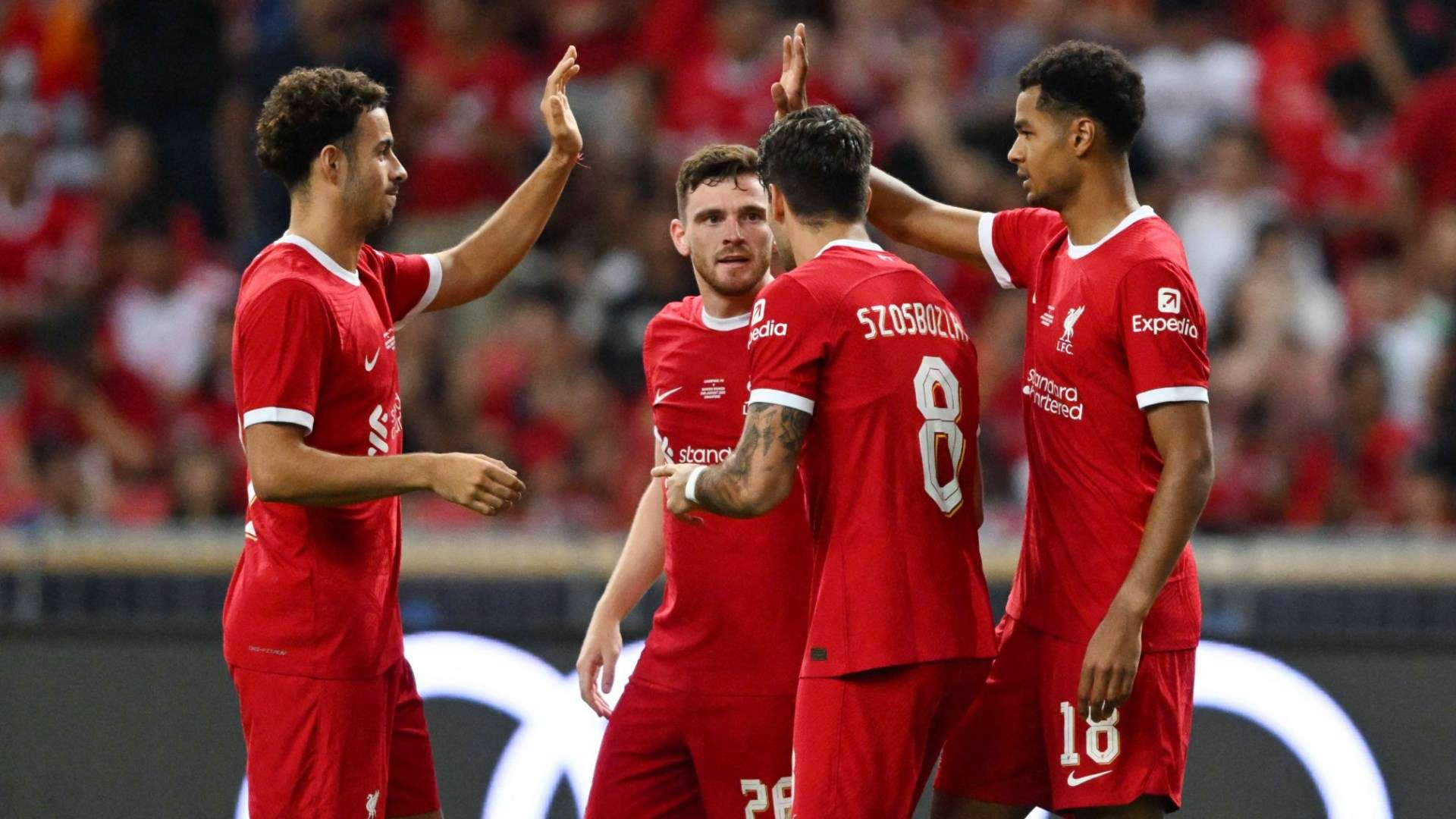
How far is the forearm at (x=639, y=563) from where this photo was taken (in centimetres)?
Result: 509

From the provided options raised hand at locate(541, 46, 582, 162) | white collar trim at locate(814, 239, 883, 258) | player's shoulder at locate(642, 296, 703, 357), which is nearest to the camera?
white collar trim at locate(814, 239, 883, 258)

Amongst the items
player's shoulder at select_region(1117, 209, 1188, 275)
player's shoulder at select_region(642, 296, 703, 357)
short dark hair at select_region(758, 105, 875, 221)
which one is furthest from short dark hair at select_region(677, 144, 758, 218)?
player's shoulder at select_region(1117, 209, 1188, 275)

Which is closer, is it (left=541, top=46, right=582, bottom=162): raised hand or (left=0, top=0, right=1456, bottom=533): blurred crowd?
(left=541, top=46, right=582, bottom=162): raised hand

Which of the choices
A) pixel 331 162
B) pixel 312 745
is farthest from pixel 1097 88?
pixel 312 745

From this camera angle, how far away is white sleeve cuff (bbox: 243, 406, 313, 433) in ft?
13.8

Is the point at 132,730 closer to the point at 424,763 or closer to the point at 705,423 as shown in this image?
the point at 424,763

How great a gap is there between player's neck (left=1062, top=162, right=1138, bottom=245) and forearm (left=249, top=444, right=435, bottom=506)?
1.60m

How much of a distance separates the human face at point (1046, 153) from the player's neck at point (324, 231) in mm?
1597

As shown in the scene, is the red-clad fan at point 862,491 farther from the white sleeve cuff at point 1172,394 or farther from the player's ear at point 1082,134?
the player's ear at point 1082,134

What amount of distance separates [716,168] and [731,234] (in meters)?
0.19

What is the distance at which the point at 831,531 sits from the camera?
13.7 feet

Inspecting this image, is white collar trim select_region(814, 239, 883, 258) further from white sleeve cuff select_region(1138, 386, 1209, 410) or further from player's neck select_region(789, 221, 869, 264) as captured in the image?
white sleeve cuff select_region(1138, 386, 1209, 410)

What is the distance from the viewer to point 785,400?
4055 mm

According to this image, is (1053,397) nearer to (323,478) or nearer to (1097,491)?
(1097,491)
